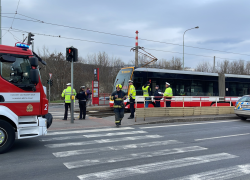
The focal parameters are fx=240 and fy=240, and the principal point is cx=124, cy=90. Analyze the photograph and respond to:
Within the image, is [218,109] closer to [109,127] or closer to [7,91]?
[109,127]

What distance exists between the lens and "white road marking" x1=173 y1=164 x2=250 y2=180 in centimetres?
450

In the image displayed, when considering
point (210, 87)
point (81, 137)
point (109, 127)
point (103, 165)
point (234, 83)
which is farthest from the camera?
point (234, 83)

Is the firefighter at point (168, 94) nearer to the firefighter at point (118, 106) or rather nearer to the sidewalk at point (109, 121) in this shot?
the sidewalk at point (109, 121)

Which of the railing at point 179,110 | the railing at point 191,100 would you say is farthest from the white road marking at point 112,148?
the railing at point 191,100

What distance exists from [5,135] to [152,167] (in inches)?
145

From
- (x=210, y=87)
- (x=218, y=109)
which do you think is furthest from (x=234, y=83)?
(x=218, y=109)

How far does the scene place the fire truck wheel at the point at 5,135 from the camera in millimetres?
5871

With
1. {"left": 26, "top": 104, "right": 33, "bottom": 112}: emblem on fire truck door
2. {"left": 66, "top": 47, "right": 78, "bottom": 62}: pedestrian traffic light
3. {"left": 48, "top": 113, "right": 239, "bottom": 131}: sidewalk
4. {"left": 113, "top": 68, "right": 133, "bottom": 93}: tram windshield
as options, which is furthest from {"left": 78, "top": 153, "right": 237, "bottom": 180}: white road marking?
{"left": 113, "top": 68, "right": 133, "bottom": 93}: tram windshield

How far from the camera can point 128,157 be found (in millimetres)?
5816

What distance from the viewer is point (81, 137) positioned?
8.17 metres

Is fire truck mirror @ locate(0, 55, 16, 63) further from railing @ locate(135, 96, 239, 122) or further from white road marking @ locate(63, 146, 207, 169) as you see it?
railing @ locate(135, 96, 239, 122)

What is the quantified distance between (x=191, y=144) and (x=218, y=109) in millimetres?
8541

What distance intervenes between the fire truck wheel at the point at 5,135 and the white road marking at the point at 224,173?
4214mm

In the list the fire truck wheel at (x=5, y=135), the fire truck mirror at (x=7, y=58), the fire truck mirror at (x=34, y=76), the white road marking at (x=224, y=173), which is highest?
the fire truck mirror at (x=7, y=58)
